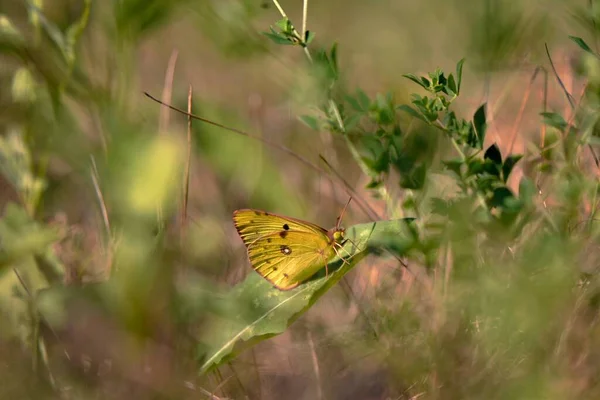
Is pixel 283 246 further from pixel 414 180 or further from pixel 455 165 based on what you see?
pixel 455 165

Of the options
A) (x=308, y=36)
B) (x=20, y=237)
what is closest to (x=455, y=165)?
(x=308, y=36)

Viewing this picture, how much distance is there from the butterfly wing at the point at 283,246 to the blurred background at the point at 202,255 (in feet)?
0.47

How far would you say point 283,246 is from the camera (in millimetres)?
1787

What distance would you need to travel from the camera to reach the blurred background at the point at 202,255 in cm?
125

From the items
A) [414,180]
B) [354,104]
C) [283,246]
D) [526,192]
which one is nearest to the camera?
[526,192]

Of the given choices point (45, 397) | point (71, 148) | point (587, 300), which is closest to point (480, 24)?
point (587, 300)

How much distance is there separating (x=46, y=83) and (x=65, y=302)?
557 mm

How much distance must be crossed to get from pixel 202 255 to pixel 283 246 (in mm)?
245

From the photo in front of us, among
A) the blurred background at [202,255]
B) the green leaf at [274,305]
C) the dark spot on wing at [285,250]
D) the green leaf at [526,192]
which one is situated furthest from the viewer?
the dark spot on wing at [285,250]

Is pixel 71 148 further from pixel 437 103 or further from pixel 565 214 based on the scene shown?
pixel 565 214

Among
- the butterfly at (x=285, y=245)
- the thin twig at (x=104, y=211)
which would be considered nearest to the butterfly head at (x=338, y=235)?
the butterfly at (x=285, y=245)

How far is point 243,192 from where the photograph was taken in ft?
7.16

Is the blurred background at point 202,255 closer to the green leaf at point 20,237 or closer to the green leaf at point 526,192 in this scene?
the green leaf at point 20,237

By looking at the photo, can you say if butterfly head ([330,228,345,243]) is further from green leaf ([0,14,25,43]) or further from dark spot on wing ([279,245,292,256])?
green leaf ([0,14,25,43])
